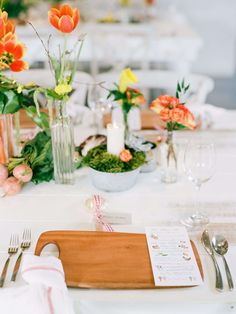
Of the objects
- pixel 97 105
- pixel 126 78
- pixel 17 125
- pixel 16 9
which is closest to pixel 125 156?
pixel 126 78

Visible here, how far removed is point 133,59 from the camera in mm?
3617

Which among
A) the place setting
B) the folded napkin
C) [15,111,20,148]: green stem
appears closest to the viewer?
the folded napkin

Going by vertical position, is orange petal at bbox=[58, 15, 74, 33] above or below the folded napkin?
above

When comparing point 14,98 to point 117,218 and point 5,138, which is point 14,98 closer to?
point 5,138

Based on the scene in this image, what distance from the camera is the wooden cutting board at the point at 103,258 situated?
0.96 meters

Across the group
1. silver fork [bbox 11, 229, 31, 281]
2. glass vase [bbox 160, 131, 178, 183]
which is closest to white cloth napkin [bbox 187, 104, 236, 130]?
glass vase [bbox 160, 131, 178, 183]

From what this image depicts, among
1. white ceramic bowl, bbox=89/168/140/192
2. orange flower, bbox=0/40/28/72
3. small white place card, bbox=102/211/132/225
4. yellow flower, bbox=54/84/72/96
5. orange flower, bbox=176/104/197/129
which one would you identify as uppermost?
orange flower, bbox=0/40/28/72

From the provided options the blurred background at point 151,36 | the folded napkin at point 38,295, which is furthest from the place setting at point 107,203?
the blurred background at point 151,36

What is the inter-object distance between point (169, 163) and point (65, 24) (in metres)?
0.51

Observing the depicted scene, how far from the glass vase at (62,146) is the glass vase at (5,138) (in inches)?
5.8

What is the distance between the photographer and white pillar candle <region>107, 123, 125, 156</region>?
1297 millimetres

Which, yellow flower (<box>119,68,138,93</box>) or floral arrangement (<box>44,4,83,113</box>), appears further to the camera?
yellow flower (<box>119,68,138,93</box>)

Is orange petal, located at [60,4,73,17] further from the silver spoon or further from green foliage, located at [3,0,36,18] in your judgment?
green foliage, located at [3,0,36,18]

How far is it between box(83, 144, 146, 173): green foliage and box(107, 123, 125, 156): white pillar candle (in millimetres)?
20
